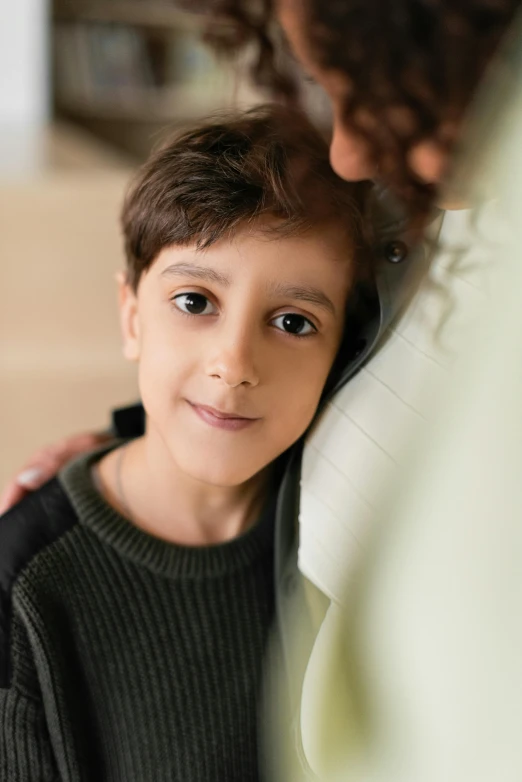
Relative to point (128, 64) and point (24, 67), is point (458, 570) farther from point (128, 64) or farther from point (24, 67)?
point (128, 64)

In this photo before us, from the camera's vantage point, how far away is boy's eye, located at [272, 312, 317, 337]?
84 cm

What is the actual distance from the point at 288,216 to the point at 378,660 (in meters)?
0.45

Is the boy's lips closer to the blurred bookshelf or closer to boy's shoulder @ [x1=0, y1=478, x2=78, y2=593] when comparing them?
boy's shoulder @ [x1=0, y1=478, x2=78, y2=593]

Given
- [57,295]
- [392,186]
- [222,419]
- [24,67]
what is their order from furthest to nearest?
1. [24,67]
2. [57,295]
3. [222,419]
4. [392,186]

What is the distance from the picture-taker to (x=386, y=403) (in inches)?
29.2

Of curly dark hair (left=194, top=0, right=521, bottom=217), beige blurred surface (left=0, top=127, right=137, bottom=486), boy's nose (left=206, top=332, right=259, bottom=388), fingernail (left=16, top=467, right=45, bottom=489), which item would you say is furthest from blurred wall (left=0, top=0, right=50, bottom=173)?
curly dark hair (left=194, top=0, right=521, bottom=217)

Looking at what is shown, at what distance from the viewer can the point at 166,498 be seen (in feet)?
3.15

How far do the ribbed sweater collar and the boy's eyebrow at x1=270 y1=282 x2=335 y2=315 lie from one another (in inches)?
12.1

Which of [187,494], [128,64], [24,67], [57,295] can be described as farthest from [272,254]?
[128,64]

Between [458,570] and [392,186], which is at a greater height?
[392,186]

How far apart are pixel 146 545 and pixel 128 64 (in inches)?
140

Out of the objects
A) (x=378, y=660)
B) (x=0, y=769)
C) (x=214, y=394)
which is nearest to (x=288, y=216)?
(x=214, y=394)

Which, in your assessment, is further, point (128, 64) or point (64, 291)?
point (128, 64)

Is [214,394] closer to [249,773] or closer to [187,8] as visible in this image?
[187,8]
